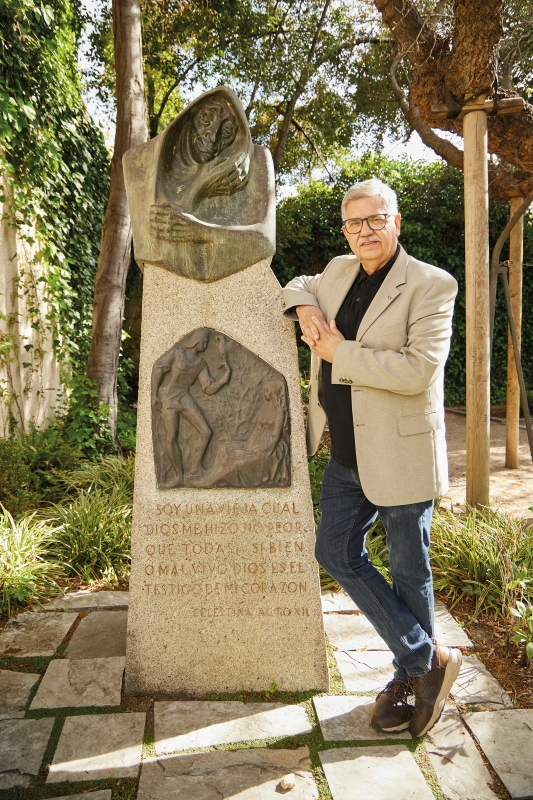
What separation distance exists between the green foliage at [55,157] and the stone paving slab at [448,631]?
16.6 feet

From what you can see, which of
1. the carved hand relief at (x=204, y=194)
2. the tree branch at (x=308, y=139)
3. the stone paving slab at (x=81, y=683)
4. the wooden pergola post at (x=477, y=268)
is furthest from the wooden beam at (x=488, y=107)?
the tree branch at (x=308, y=139)

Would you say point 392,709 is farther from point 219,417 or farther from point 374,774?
point 219,417

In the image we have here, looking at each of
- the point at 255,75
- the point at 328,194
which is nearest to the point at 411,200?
the point at 328,194

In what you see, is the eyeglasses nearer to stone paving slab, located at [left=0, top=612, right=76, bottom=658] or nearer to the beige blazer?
the beige blazer

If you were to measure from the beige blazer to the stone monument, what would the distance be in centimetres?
50

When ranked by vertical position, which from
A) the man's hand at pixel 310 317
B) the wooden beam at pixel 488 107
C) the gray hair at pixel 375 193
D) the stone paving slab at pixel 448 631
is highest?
the wooden beam at pixel 488 107

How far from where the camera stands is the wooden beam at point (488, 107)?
404cm

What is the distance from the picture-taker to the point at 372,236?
85.0 inches

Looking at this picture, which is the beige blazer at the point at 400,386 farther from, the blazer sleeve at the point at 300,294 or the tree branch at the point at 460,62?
the tree branch at the point at 460,62

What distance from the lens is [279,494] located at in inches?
102

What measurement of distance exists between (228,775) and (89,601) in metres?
1.68

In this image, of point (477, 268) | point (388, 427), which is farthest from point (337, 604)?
point (477, 268)

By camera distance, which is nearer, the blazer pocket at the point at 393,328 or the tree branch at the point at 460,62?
the blazer pocket at the point at 393,328

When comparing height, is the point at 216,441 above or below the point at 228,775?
above
